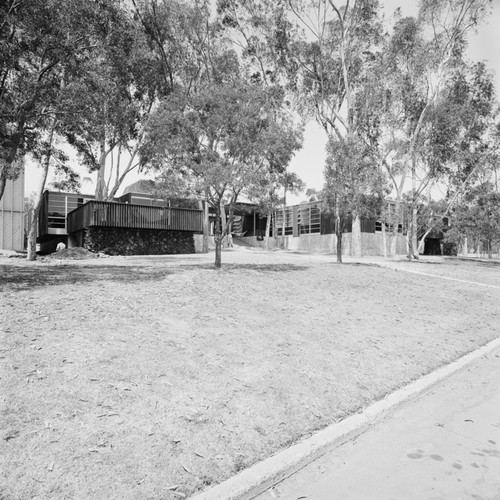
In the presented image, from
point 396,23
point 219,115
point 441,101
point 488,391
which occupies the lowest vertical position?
point 488,391

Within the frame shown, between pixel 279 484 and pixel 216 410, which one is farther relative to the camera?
pixel 216 410

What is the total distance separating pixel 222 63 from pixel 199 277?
2154 centimetres

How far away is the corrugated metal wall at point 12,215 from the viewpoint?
91.3 ft

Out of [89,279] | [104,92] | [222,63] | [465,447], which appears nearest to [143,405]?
[465,447]

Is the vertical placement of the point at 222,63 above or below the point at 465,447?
above

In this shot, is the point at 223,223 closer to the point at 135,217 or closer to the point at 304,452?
the point at 135,217

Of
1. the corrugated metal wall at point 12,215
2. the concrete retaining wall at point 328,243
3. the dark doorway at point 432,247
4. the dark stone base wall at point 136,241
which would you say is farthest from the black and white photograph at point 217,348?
the dark doorway at point 432,247

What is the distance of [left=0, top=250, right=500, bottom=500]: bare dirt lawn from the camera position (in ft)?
10.2

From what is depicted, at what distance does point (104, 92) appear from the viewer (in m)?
12.9

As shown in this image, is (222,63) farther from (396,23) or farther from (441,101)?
(441,101)

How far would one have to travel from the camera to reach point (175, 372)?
470 cm

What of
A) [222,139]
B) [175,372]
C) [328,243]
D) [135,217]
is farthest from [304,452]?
[328,243]

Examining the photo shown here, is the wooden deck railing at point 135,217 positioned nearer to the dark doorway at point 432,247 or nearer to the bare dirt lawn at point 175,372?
the bare dirt lawn at point 175,372

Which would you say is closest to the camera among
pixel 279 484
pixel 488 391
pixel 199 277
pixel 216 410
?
pixel 279 484
